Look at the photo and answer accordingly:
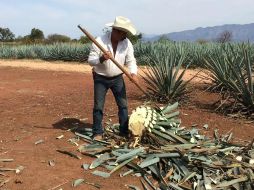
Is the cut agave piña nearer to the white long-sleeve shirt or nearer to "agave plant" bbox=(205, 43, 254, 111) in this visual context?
the white long-sleeve shirt

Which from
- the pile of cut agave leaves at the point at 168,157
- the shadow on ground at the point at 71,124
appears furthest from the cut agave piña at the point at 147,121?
the shadow on ground at the point at 71,124

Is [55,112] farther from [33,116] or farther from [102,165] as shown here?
[102,165]

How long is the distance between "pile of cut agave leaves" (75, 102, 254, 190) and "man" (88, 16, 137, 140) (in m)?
0.27

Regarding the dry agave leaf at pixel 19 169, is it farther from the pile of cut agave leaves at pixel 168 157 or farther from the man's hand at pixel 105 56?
the man's hand at pixel 105 56

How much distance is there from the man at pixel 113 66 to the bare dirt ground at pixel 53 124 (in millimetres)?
690

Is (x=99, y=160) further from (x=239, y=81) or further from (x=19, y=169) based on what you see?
(x=239, y=81)

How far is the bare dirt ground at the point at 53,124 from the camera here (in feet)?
16.9

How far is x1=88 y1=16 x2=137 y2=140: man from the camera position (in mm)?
5941

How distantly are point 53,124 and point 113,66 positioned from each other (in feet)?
5.52

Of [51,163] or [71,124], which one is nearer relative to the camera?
[51,163]

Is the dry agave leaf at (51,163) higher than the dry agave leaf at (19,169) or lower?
higher

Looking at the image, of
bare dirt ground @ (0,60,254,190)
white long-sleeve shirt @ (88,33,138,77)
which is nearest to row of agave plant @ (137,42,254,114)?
bare dirt ground @ (0,60,254,190)

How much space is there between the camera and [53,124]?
7281 mm

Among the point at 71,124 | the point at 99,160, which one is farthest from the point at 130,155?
the point at 71,124
